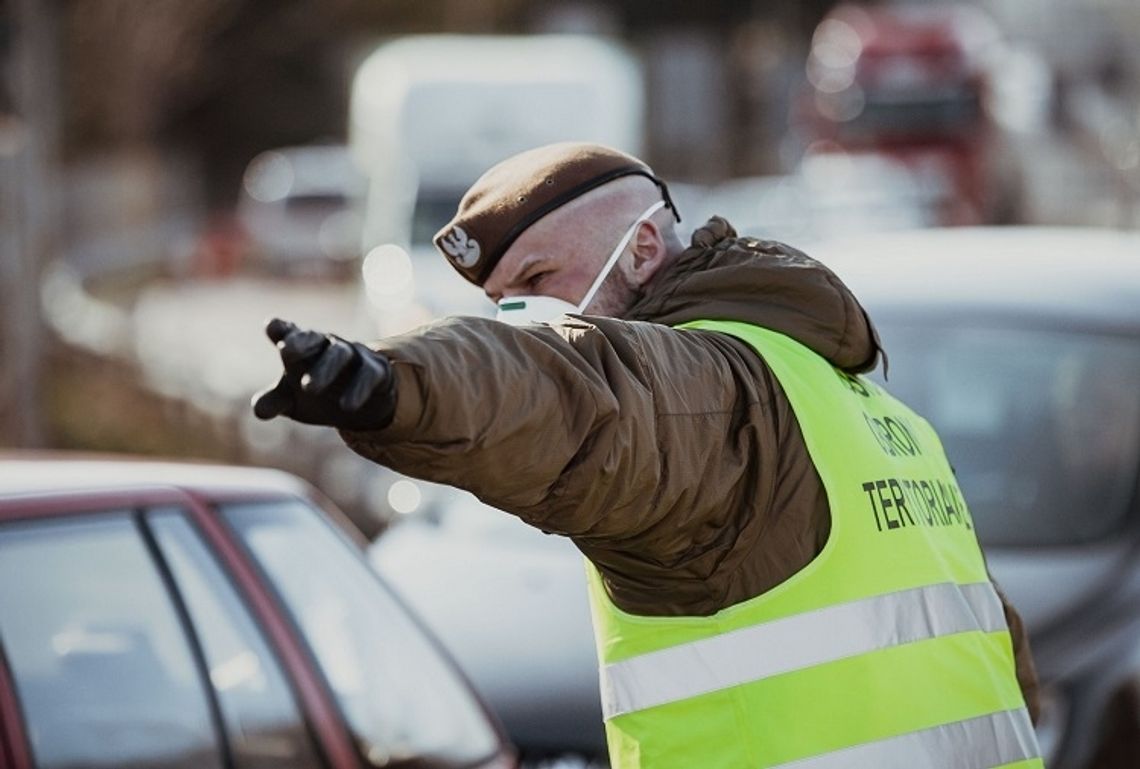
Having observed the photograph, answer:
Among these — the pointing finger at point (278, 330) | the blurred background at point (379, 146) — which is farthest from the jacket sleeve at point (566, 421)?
the blurred background at point (379, 146)

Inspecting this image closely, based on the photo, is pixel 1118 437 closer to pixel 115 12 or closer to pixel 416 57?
pixel 416 57

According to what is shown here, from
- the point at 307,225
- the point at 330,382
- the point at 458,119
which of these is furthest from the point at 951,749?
the point at 307,225

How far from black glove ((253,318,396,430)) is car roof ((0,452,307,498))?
1475 millimetres

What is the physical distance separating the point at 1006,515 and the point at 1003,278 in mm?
962

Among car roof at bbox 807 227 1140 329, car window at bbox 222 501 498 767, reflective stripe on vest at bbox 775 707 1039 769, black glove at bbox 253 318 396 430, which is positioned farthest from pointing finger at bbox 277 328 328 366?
car roof at bbox 807 227 1140 329

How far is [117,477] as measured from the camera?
13.4ft

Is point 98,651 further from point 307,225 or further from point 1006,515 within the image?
point 307,225

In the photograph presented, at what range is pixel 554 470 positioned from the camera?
257cm

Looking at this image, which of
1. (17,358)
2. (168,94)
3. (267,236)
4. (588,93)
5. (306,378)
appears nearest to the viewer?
(306,378)

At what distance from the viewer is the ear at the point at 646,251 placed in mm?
3156

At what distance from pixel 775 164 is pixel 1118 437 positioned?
51073 mm

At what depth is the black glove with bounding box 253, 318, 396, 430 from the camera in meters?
2.36

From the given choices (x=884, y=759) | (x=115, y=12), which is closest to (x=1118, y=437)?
(x=884, y=759)

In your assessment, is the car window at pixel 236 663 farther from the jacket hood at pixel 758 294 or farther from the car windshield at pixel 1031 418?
the car windshield at pixel 1031 418
